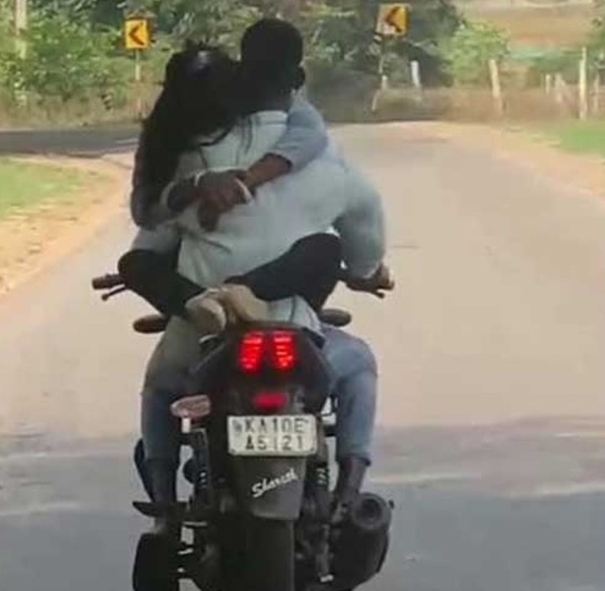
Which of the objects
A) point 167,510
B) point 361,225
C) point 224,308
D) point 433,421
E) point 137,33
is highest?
point 361,225

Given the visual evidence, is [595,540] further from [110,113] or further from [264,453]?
[110,113]

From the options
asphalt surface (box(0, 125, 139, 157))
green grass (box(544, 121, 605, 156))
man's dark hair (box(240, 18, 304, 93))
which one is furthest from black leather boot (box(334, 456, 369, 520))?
green grass (box(544, 121, 605, 156))

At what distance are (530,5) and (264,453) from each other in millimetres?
58055

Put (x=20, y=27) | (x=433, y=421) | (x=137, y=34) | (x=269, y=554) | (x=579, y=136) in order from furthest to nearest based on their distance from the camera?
(x=20, y=27), (x=137, y=34), (x=579, y=136), (x=433, y=421), (x=269, y=554)

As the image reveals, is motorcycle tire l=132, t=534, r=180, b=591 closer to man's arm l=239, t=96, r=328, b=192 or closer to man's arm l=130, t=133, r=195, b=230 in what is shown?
man's arm l=130, t=133, r=195, b=230

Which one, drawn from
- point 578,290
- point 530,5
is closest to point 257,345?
point 578,290

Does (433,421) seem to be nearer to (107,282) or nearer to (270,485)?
(107,282)

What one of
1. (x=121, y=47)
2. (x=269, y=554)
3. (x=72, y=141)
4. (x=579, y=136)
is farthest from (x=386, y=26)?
(x=269, y=554)

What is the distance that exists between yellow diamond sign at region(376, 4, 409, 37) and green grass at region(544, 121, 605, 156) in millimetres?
9875

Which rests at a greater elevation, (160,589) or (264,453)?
(264,453)

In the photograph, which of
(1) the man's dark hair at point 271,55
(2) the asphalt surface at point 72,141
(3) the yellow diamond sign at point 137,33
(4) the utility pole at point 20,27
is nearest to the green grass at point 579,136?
(2) the asphalt surface at point 72,141

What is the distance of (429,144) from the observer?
3972cm

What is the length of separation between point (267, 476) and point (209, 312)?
444 mm

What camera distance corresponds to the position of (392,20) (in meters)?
56.4
